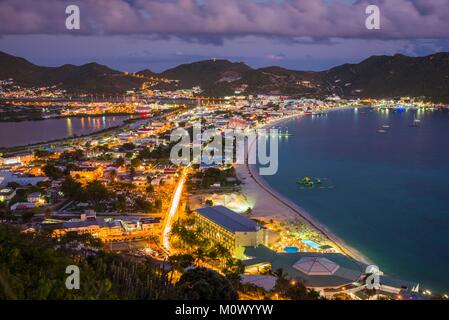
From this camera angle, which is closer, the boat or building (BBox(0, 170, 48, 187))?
building (BBox(0, 170, 48, 187))

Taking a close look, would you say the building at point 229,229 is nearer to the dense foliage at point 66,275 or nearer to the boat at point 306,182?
the dense foliage at point 66,275

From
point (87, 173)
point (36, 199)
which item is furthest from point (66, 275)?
point (87, 173)

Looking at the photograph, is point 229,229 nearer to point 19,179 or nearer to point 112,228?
point 112,228

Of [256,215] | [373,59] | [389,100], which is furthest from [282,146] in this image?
[373,59]

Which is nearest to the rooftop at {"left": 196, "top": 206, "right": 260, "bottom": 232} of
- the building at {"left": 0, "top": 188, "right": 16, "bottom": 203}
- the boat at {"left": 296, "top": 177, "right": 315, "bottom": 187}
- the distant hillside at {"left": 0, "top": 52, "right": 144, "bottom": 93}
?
the boat at {"left": 296, "top": 177, "right": 315, "bottom": 187}

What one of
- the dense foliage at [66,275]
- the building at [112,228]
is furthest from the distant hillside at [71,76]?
the dense foliage at [66,275]

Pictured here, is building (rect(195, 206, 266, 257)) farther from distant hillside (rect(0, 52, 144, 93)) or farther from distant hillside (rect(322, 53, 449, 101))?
distant hillside (rect(0, 52, 144, 93))
